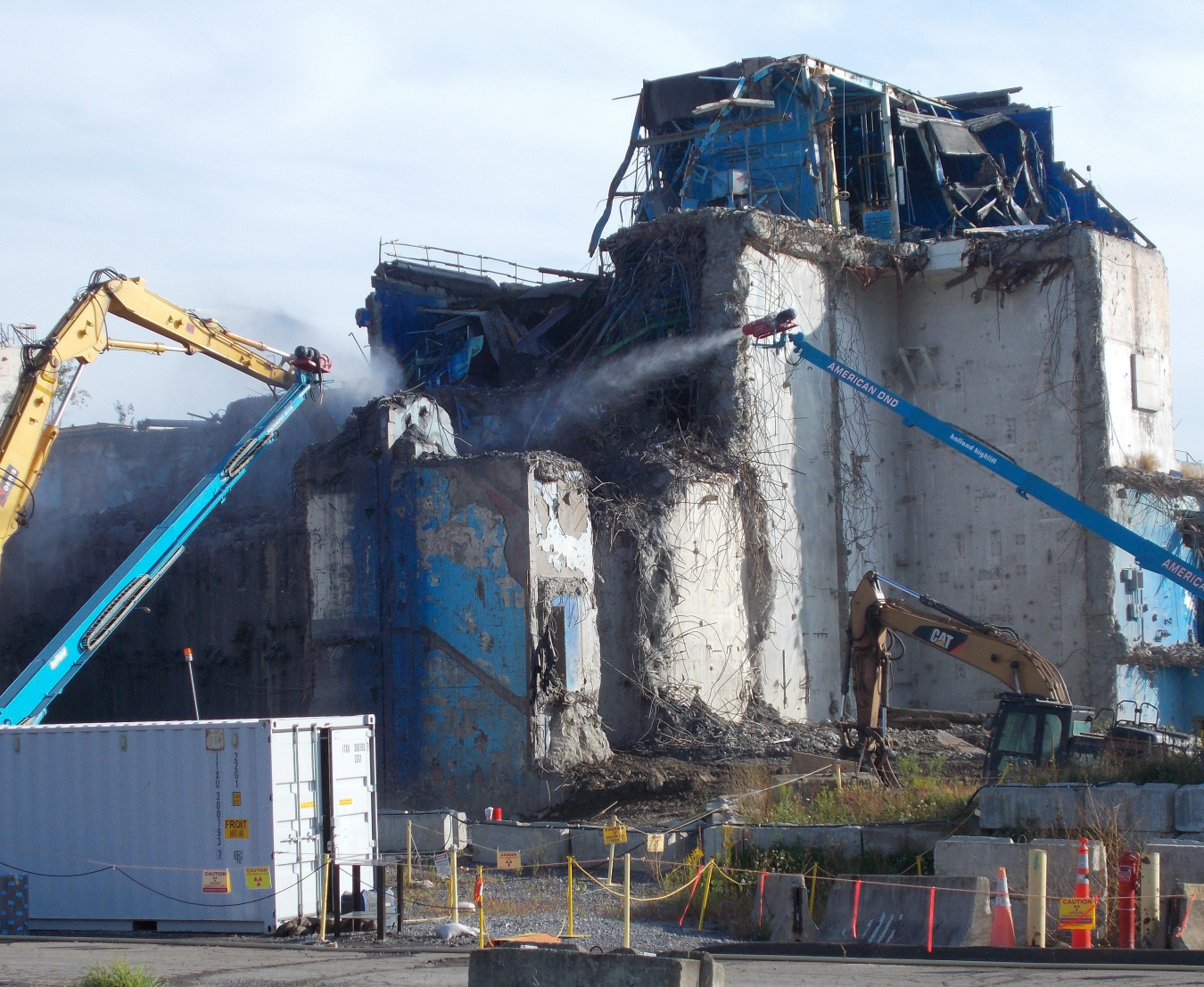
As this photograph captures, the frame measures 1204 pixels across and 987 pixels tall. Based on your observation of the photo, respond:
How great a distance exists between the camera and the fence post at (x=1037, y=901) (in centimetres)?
1207

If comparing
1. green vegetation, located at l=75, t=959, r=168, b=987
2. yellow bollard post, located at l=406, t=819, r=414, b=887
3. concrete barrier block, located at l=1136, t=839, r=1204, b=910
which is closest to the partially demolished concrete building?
yellow bollard post, located at l=406, t=819, r=414, b=887

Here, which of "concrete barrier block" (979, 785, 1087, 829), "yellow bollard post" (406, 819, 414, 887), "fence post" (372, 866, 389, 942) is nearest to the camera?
"fence post" (372, 866, 389, 942)

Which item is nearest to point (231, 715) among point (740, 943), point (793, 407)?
point (793, 407)

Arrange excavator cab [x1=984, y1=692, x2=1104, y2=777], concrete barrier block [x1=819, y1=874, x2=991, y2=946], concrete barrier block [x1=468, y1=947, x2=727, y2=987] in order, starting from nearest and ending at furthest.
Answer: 1. concrete barrier block [x1=468, y1=947, x2=727, y2=987]
2. concrete barrier block [x1=819, y1=874, x2=991, y2=946]
3. excavator cab [x1=984, y1=692, x2=1104, y2=777]

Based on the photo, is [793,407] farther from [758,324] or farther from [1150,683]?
[1150,683]

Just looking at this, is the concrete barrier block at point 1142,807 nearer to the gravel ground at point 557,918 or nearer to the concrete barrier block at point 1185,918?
the concrete barrier block at point 1185,918

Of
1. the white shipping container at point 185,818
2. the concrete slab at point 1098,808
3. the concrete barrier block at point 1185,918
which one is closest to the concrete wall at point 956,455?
the concrete slab at point 1098,808

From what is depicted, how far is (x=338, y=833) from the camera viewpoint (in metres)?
15.6

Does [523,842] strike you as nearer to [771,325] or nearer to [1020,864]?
[1020,864]

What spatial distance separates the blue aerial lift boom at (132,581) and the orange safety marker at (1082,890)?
42.9 ft

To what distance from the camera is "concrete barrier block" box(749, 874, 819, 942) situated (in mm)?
13570

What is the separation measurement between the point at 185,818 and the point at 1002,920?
801cm

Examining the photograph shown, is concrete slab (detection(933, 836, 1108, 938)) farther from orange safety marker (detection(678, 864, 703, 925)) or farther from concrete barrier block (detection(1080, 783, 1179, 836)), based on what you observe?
orange safety marker (detection(678, 864, 703, 925))

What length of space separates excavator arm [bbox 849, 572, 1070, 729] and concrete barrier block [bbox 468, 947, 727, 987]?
11.8 meters
